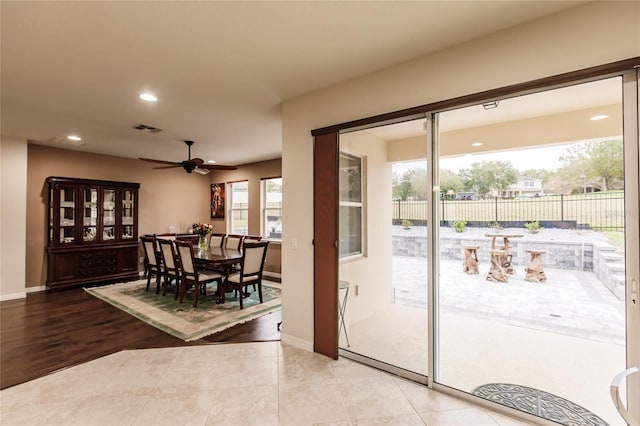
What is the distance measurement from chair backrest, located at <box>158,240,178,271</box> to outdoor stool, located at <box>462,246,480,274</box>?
4.21 m

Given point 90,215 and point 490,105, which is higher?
point 490,105

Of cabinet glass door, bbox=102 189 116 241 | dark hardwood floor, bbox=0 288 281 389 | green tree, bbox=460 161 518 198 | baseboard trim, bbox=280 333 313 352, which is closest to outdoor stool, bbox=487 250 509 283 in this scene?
green tree, bbox=460 161 518 198

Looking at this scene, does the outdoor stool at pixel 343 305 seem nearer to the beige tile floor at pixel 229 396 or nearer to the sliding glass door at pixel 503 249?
the sliding glass door at pixel 503 249

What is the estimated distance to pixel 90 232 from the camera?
5984 millimetres

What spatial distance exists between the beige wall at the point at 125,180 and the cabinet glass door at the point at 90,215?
465 mm

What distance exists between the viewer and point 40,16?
192 centimetres

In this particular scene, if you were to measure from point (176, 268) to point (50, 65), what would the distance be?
3.19m

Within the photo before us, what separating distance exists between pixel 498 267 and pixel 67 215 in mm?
7144

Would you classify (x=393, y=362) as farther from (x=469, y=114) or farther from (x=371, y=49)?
(x=371, y=49)

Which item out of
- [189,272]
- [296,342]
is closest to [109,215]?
[189,272]

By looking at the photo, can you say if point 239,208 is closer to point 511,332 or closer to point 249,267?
point 249,267

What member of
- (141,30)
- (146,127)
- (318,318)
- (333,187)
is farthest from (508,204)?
(146,127)

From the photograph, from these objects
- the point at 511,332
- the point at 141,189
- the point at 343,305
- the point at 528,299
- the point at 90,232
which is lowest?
the point at 511,332

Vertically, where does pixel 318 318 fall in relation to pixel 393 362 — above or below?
above
